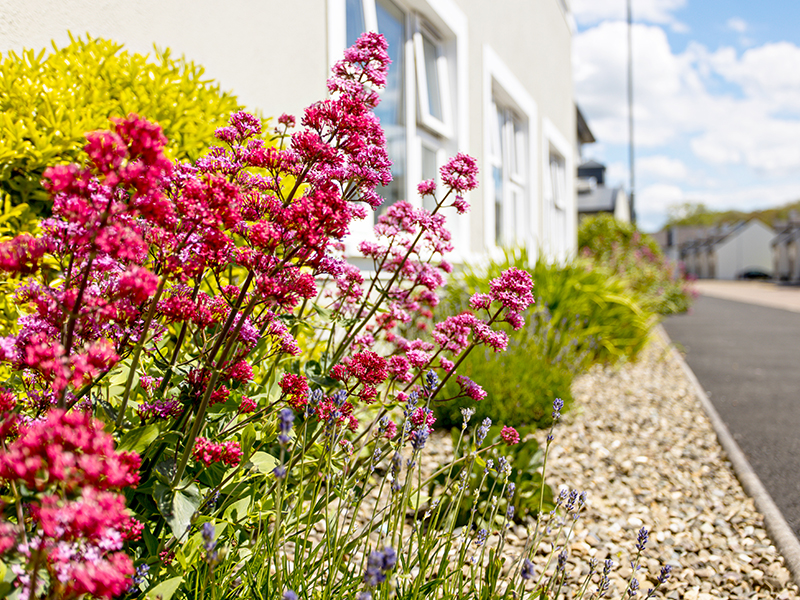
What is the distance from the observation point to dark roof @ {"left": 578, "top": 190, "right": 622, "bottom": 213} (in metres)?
32.0

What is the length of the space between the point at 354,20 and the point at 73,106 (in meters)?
2.89

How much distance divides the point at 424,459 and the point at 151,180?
2.71 meters

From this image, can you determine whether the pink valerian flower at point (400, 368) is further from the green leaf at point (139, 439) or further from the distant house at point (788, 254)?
the distant house at point (788, 254)

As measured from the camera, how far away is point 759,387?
6.17 meters

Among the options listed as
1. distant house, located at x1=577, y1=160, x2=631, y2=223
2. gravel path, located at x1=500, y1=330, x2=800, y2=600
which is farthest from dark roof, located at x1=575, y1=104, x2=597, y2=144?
gravel path, located at x1=500, y1=330, x2=800, y2=600

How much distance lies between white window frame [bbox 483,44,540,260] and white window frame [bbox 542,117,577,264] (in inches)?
23.5

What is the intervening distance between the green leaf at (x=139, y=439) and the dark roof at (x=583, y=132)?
20.2 metres

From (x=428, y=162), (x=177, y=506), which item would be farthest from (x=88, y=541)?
(x=428, y=162)

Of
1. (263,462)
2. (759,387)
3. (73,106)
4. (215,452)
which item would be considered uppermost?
(73,106)

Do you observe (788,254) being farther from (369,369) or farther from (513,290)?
(369,369)

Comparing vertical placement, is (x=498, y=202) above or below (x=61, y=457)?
above

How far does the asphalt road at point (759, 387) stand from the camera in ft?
11.7

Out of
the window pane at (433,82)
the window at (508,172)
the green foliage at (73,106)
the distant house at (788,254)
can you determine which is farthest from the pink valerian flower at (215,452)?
the distant house at (788,254)

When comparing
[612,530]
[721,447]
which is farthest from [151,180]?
[721,447]
